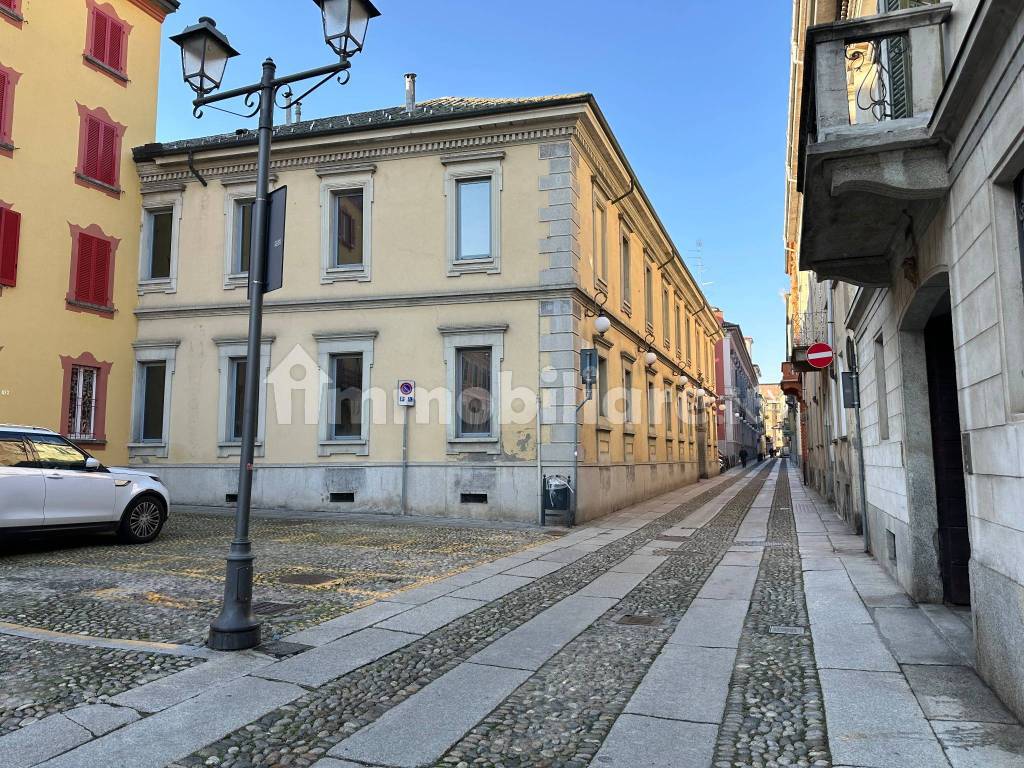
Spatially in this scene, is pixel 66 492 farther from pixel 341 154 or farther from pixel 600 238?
pixel 600 238

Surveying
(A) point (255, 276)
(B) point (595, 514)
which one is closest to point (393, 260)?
(B) point (595, 514)

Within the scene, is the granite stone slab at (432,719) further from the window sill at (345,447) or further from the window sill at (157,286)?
the window sill at (157,286)

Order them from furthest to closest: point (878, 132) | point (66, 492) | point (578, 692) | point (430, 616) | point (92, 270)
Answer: point (92, 270) < point (66, 492) < point (430, 616) < point (878, 132) < point (578, 692)

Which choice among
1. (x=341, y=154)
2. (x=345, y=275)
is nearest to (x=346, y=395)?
(x=345, y=275)

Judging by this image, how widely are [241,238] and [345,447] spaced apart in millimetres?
5722

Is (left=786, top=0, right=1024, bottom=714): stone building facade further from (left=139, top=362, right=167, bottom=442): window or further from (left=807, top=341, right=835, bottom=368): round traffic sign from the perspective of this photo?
(left=139, top=362, right=167, bottom=442): window

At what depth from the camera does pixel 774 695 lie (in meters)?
4.36

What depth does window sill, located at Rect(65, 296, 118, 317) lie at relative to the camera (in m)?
15.7

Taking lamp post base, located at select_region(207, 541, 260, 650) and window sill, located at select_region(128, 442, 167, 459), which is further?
window sill, located at select_region(128, 442, 167, 459)

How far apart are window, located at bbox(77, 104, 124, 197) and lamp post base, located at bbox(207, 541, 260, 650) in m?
14.2

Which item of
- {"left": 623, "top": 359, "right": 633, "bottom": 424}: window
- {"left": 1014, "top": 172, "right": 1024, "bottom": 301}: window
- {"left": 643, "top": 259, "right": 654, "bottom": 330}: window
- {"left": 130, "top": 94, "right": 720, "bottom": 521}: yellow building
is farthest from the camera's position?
{"left": 643, "top": 259, "right": 654, "bottom": 330}: window

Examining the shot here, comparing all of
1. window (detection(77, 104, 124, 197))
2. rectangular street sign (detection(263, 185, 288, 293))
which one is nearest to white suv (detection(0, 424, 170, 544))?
rectangular street sign (detection(263, 185, 288, 293))

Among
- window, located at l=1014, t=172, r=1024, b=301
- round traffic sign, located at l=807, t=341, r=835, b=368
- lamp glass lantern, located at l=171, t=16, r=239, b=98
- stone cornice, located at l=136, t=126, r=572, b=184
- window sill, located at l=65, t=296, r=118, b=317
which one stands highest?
stone cornice, located at l=136, t=126, r=572, b=184

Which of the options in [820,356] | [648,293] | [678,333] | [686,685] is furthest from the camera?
[678,333]
